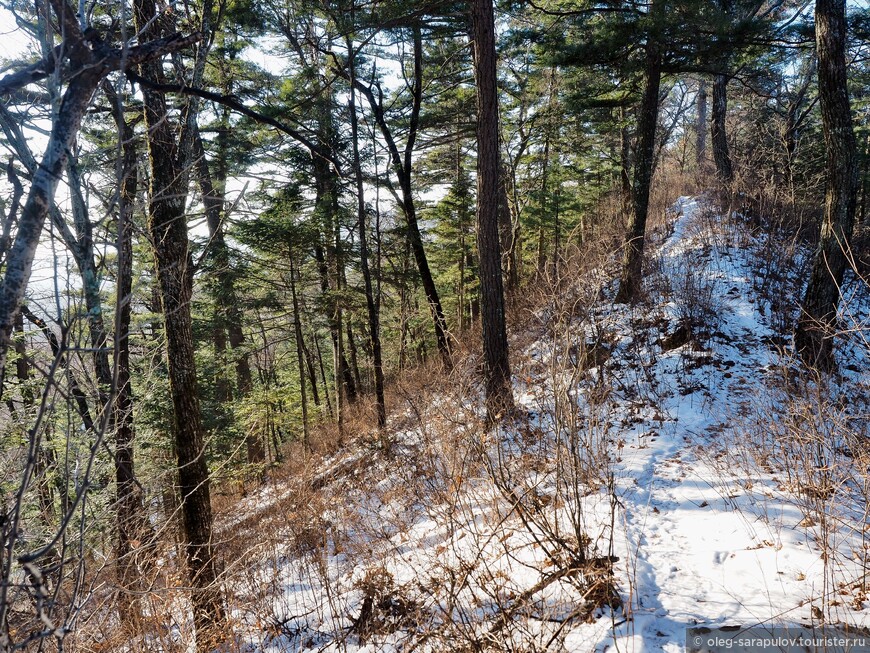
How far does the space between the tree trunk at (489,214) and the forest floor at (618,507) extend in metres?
0.63

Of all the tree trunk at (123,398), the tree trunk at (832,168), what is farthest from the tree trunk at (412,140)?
the tree trunk at (832,168)

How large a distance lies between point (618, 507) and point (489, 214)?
13.0 feet

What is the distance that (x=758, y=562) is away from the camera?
9.02 ft

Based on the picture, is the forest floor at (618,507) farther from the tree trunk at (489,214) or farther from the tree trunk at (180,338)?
the tree trunk at (489,214)

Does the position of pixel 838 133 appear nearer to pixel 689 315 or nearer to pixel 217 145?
pixel 689 315

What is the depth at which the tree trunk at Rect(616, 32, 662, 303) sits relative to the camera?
7.04 m

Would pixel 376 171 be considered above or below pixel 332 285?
above

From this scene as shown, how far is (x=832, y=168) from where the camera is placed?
5.26 m

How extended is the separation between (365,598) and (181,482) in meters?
2.03

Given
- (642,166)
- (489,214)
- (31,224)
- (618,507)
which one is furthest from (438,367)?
(31,224)

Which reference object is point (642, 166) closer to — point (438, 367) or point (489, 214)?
point (489, 214)

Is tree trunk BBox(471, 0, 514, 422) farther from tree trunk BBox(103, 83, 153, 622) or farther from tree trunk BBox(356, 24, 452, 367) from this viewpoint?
tree trunk BBox(103, 83, 153, 622)

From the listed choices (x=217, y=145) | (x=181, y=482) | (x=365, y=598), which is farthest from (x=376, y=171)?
(x=365, y=598)

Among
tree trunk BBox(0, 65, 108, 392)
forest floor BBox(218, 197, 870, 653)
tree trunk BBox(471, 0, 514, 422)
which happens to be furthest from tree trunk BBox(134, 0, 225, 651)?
tree trunk BBox(471, 0, 514, 422)
